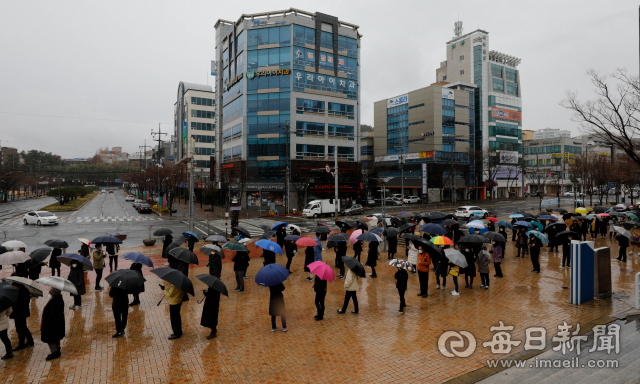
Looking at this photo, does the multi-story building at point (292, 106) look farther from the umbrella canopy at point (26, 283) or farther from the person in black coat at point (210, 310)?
the umbrella canopy at point (26, 283)

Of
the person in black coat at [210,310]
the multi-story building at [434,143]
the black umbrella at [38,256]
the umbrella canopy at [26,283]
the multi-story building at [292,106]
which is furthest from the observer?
the multi-story building at [434,143]

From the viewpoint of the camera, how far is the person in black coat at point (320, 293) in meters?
9.20

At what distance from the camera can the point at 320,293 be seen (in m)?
9.41

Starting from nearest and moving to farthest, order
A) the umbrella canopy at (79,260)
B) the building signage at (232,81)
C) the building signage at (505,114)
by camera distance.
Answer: the umbrella canopy at (79,260) → the building signage at (232,81) → the building signage at (505,114)

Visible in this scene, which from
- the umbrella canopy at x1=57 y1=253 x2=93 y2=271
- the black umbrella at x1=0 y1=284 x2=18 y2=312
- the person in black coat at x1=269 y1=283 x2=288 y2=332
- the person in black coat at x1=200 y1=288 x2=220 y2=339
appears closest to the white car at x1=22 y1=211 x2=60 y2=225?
the umbrella canopy at x1=57 y1=253 x2=93 y2=271

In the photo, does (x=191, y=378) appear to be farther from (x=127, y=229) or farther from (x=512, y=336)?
(x=127, y=229)

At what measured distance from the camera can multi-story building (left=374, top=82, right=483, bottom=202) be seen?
67875 millimetres

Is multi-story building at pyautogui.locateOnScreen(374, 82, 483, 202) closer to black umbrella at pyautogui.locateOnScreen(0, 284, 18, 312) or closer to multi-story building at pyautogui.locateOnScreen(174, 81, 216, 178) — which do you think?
multi-story building at pyautogui.locateOnScreen(174, 81, 216, 178)

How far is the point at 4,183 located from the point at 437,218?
77.8m

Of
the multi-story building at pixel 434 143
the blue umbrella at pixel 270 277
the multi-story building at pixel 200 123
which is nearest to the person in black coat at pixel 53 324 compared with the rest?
the blue umbrella at pixel 270 277

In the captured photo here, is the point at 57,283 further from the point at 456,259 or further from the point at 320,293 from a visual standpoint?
the point at 456,259

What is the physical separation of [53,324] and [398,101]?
79.5 m

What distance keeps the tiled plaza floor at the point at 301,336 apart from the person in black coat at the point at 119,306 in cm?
25

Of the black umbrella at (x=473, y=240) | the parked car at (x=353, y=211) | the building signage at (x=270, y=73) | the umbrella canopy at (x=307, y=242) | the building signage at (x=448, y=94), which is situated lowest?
the parked car at (x=353, y=211)
